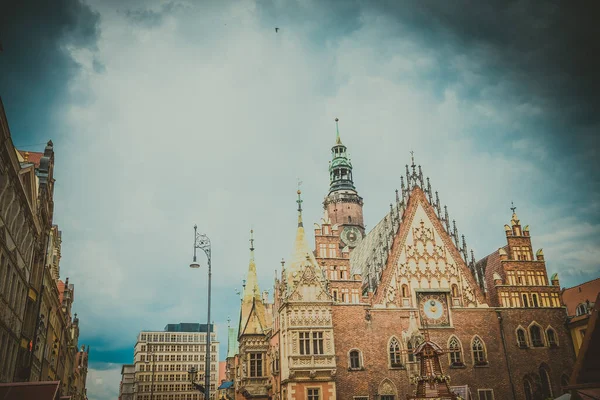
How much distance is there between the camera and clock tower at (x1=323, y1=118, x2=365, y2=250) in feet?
216

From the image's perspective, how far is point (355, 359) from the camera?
40.3 meters

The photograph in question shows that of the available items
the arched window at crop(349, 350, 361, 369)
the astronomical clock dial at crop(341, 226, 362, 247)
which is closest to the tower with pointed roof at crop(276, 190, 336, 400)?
the arched window at crop(349, 350, 361, 369)

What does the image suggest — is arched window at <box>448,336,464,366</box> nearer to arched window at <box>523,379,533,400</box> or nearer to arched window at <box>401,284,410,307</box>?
arched window at <box>401,284,410,307</box>

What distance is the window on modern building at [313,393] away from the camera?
125 feet

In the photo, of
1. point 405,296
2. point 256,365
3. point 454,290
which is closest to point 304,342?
point 405,296

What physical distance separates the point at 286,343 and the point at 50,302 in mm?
18670

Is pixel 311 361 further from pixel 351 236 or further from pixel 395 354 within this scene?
pixel 351 236

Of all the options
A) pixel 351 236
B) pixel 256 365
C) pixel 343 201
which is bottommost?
pixel 256 365

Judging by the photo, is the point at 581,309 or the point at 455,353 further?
the point at 581,309

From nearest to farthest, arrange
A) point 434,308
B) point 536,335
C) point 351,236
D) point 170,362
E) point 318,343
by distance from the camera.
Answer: point 318,343, point 434,308, point 536,335, point 351,236, point 170,362

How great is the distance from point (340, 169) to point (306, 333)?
32.6 m

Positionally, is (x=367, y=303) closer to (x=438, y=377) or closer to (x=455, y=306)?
(x=455, y=306)

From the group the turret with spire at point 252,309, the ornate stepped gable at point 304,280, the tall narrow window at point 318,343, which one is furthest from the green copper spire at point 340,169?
the tall narrow window at point 318,343

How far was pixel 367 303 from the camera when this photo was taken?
42.2 meters
